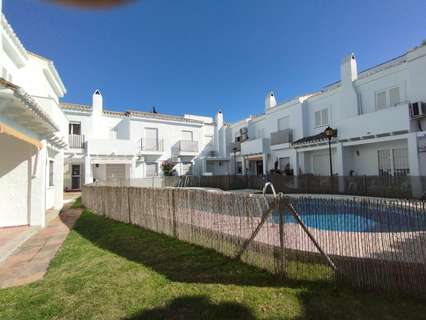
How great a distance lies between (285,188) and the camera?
19.0 meters

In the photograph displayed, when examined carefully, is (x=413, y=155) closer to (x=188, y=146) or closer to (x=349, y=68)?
(x=349, y=68)

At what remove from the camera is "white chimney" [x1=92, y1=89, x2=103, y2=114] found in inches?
1093

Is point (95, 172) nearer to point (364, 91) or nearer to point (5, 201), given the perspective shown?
point (5, 201)

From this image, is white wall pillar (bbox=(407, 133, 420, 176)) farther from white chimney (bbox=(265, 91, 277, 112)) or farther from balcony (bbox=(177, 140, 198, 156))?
balcony (bbox=(177, 140, 198, 156))

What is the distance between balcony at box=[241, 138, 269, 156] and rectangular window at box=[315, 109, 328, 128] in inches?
236

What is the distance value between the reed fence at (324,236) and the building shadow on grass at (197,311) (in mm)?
1290

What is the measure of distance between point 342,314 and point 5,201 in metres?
11.3

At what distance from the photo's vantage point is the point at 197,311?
3.43 m

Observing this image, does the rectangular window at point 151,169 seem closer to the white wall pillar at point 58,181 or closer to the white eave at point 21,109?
the white wall pillar at point 58,181

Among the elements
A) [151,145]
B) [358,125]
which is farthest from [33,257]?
[151,145]

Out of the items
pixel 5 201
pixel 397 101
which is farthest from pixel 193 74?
pixel 5 201

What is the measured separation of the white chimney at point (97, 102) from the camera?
1093 inches

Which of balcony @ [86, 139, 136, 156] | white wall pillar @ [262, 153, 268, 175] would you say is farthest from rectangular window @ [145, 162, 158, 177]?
white wall pillar @ [262, 153, 268, 175]

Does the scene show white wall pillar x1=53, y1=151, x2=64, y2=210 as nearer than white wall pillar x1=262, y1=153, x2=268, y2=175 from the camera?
Yes
